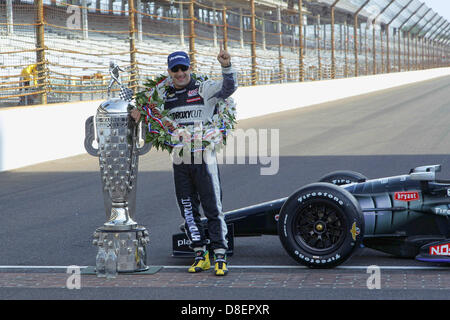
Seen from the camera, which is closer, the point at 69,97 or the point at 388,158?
the point at 388,158

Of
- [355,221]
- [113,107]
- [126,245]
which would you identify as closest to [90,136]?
[113,107]

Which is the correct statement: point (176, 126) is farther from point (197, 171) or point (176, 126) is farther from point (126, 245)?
point (126, 245)

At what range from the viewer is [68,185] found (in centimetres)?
1117

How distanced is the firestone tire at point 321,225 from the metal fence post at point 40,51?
9.41 metres

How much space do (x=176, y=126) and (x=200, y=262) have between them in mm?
1115

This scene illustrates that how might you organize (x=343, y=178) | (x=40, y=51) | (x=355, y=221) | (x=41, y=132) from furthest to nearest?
(x=40, y=51), (x=41, y=132), (x=343, y=178), (x=355, y=221)

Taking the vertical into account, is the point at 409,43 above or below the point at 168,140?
above

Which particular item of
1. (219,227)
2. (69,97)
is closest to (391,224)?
(219,227)

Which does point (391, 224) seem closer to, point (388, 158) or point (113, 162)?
point (113, 162)

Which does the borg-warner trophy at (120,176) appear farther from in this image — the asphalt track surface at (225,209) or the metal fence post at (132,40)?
the metal fence post at (132,40)

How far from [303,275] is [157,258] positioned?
57.1 inches

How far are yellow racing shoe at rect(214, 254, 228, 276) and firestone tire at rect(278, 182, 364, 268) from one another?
52cm

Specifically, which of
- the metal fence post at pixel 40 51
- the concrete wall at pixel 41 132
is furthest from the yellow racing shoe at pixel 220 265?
the metal fence post at pixel 40 51

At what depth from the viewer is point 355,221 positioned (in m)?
5.67
